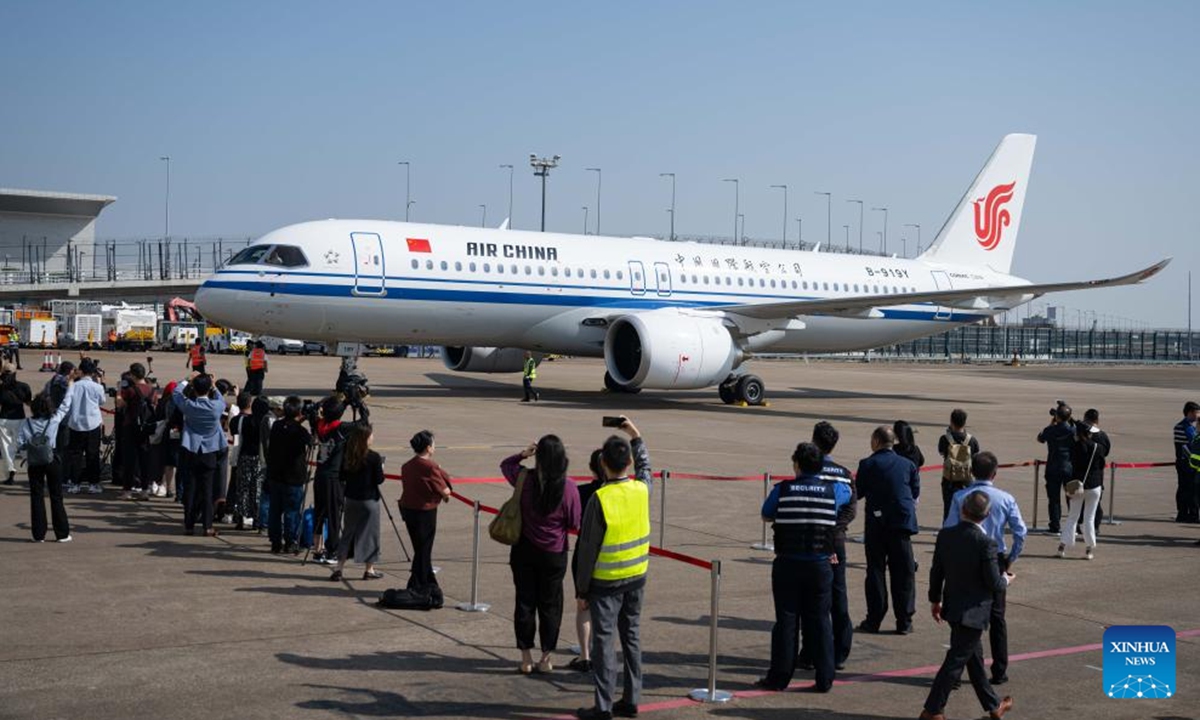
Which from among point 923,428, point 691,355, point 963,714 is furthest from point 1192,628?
point 691,355

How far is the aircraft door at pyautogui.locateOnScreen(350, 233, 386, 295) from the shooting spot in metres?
27.4

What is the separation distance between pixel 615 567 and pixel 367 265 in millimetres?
21030

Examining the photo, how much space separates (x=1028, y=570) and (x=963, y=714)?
5004 mm

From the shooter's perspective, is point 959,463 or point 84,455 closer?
point 959,463

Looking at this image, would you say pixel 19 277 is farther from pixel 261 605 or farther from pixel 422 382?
pixel 261 605

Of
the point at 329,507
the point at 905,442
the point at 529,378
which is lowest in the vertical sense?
the point at 329,507

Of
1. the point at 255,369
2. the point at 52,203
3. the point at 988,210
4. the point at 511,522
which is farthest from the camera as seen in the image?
Result: the point at 52,203

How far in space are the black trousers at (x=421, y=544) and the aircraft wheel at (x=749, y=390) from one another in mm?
23728

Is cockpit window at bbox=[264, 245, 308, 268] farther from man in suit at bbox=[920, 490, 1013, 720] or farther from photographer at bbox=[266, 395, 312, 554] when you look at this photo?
man in suit at bbox=[920, 490, 1013, 720]

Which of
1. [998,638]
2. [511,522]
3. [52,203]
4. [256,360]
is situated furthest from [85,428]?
[52,203]

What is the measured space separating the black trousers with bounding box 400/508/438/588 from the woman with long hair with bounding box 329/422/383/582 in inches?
26.7

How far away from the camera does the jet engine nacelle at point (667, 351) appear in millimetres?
29203

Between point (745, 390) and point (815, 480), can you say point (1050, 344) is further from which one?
point (815, 480)

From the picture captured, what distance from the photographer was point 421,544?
9727 millimetres
